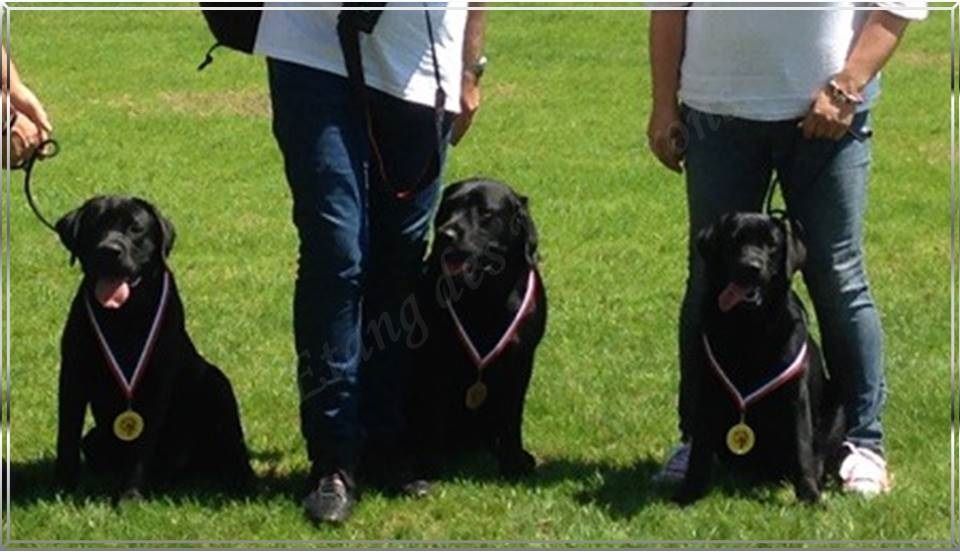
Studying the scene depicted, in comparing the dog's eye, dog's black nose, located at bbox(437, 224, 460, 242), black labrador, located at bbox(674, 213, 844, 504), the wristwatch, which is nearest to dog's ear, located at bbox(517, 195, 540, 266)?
the dog's eye

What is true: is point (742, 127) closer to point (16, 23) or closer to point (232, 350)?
point (232, 350)

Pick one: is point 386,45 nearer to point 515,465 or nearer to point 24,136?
point 24,136

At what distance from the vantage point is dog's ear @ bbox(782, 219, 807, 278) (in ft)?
16.0

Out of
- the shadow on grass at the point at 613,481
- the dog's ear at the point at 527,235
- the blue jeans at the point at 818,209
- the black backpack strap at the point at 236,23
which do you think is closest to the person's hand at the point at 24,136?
the black backpack strap at the point at 236,23

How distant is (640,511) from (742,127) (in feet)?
3.76

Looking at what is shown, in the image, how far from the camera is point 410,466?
17.0 ft

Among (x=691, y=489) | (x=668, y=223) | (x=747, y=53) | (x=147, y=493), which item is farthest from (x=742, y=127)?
(x=668, y=223)

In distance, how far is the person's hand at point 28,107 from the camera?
15.3ft

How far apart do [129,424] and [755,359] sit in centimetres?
182

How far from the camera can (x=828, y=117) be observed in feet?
15.6

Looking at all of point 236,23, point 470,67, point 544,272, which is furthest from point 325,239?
point 544,272

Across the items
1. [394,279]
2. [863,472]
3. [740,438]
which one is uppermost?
[394,279]

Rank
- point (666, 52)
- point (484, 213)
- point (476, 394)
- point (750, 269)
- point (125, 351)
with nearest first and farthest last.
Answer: point (750, 269)
point (125, 351)
point (666, 52)
point (484, 213)
point (476, 394)

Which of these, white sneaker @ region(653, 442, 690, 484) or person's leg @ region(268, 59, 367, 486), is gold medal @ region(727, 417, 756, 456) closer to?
white sneaker @ region(653, 442, 690, 484)
